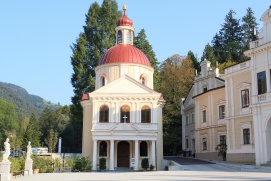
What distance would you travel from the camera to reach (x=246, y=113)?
3005cm

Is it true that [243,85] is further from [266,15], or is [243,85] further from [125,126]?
[125,126]

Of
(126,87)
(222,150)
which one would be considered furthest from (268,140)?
(126,87)

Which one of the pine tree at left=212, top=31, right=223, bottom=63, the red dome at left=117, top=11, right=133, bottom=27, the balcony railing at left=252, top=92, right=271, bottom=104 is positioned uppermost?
the pine tree at left=212, top=31, right=223, bottom=63

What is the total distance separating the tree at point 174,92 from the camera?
50719 mm

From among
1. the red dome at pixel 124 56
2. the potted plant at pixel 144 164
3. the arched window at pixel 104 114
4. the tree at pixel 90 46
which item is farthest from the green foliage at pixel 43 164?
the tree at pixel 90 46

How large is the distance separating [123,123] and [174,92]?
2223 cm

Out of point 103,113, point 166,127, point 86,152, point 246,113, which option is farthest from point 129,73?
point 166,127

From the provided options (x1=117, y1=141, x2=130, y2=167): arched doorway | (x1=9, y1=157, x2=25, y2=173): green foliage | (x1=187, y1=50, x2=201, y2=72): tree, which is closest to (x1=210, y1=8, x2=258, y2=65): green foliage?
(x1=187, y1=50, x2=201, y2=72): tree

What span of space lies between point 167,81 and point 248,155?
27.4 metres

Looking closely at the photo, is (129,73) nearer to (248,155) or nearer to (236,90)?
(236,90)

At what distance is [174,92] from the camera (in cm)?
5400

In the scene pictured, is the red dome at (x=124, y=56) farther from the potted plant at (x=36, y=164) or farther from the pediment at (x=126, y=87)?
the potted plant at (x=36, y=164)

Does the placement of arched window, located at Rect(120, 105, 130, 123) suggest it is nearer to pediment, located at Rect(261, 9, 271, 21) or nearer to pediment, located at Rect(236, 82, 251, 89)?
pediment, located at Rect(236, 82, 251, 89)

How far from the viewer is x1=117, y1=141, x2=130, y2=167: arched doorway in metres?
35.1
